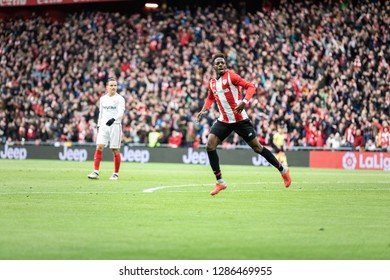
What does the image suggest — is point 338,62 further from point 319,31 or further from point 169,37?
point 169,37

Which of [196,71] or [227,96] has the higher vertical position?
[196,71]

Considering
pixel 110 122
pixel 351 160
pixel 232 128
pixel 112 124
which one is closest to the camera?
pixel 232 128

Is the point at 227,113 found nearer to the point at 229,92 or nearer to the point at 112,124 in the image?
the point at 229,92

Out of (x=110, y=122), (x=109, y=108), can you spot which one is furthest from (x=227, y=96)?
(x=109, y=108)

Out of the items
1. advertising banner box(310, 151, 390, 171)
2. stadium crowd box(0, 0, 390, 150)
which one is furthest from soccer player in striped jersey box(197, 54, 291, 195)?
stadium crowd box(0, 0, 390, 150)

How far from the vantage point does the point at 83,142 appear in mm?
42000

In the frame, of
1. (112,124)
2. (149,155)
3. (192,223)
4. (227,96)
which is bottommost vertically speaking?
(149,155)

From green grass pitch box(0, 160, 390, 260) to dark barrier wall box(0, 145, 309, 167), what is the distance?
17.9 metres

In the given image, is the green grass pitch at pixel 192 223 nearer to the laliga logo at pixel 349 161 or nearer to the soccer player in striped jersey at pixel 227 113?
the soccer player in striped jersey at pixel 227 113

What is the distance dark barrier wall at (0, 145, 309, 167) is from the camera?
3688cm

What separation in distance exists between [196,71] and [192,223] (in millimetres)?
29938

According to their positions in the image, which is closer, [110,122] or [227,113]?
[227,113]

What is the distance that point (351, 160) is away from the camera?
34.4m

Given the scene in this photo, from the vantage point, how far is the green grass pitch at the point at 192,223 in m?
9.09
